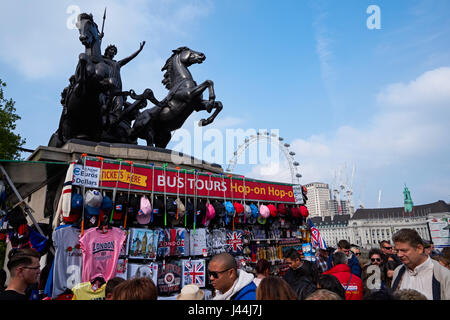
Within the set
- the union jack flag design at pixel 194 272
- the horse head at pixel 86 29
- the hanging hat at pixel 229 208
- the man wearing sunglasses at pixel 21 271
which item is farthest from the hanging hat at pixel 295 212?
the horse head at pixel 86 29

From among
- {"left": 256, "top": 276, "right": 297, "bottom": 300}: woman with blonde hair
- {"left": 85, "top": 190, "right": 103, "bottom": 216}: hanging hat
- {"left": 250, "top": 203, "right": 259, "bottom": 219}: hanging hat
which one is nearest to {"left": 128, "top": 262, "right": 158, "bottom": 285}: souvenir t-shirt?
{"left": 85, "top": 190, "right": 103, "bottom": 216}: hanging hat

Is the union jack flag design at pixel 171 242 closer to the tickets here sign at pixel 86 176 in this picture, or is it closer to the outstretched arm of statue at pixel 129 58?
the tickets here sign at pixel 86 176

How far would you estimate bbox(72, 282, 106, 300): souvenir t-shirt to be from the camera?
18.2 feet

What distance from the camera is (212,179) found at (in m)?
8.70

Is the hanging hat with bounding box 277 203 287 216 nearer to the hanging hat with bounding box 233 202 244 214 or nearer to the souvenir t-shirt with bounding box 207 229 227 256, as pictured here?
the hanging hat with bounding box 233 202 244 214

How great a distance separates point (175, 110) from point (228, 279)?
778 cm

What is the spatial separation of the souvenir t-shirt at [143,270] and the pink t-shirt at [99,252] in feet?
1.42

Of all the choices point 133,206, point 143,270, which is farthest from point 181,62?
point 143,270

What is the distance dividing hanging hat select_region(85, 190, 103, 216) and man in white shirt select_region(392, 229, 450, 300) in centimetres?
541

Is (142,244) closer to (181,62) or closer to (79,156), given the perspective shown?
(79,156)

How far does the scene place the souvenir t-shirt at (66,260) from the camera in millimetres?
5676
